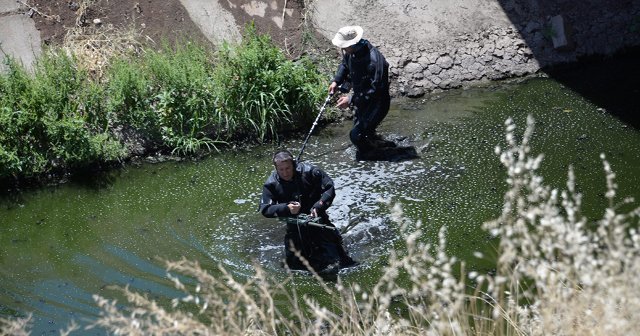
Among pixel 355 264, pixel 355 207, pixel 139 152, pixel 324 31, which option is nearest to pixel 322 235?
pixel 355 264

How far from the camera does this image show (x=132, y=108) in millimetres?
10188

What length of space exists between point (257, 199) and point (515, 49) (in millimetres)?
4691

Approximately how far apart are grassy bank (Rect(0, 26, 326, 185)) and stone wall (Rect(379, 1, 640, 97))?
5.15 ft

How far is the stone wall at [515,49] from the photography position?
446 inches

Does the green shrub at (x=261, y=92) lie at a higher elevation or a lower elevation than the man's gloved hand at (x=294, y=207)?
higher

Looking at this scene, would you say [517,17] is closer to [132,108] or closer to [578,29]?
[578,29]

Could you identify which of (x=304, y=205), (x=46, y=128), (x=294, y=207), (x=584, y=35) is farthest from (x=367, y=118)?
(x=584, y=35)

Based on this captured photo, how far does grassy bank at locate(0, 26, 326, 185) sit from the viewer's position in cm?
975

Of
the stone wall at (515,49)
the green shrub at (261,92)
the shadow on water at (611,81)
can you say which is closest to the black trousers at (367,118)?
the green shrub at (261,92)

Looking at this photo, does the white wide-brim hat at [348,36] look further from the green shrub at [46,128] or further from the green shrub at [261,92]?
the green shrub at [46,128]

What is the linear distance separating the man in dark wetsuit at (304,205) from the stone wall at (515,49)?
412cm

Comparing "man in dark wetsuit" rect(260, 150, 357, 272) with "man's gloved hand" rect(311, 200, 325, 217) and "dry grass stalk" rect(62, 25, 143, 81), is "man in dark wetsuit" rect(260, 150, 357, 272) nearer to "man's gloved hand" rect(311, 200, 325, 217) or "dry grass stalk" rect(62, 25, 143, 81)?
"man's gloved hand" rect(311, 200, 325, 217)

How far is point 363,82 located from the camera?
30.1ft

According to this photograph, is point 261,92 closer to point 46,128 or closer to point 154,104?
point 154,104
